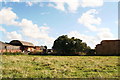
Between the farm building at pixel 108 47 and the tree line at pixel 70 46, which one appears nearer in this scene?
the farm building at pixel 108 47

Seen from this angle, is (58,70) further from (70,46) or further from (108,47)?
(108,47)

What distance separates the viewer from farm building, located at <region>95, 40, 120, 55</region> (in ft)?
160

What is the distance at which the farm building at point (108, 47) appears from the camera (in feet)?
160

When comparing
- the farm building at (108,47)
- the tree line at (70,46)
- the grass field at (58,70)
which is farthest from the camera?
the tree line at (70,46)

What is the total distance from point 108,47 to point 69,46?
12.3 m

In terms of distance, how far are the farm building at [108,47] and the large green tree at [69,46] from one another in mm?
5093

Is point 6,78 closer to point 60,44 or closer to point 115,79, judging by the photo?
point 115,79

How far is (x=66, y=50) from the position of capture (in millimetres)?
50969

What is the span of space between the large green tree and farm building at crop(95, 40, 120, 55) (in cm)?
509

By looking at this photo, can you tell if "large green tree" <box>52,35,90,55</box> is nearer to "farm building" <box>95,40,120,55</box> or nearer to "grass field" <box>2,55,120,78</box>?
"farm building" <box>95,40,120,55</box>

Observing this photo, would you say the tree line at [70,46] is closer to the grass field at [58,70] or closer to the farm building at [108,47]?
the farm building at [108,47]

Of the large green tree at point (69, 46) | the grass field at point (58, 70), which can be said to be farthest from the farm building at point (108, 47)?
the grass field at point (58, 70)

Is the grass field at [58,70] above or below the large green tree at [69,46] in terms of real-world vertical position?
below

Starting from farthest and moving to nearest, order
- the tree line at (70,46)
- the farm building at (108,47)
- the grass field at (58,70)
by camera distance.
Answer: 1. the tree line at (70,46)
2. the farm building at (108,47)
3. the grass field at (58,70)
